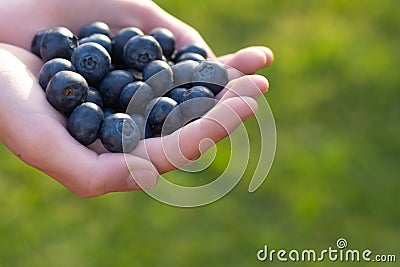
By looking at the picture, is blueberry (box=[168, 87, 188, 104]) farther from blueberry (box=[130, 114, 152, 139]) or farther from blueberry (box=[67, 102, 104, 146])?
blueberry (box=[67, 102, 104, 146])

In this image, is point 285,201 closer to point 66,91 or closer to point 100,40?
point 100,40

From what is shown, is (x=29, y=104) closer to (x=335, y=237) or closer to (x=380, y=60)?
(x=335, y=237)

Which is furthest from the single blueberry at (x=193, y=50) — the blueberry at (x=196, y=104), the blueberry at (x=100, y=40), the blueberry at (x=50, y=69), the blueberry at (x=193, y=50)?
the blueberry at (x=50, y=69)

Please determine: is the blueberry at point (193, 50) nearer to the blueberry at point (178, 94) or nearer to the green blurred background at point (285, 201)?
the blueberry at point (178, 94)

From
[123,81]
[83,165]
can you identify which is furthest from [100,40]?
[83,165]

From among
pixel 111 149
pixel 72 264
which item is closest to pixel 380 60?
pixel 72 264

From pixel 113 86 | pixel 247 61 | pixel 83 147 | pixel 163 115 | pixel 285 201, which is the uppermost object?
pixel 247 61
